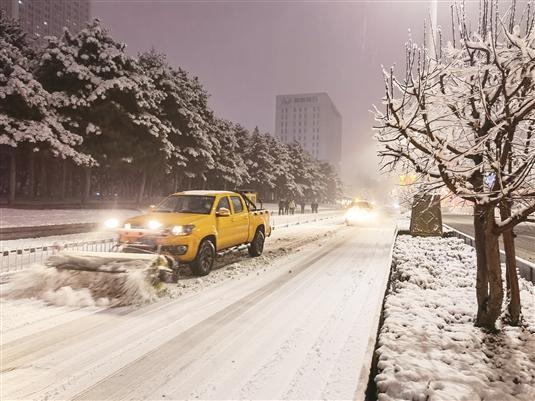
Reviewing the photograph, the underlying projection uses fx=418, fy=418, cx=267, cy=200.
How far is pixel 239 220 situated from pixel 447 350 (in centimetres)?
701

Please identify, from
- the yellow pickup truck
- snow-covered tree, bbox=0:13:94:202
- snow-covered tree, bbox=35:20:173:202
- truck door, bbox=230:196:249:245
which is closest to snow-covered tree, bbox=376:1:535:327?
the yellow pickup truck

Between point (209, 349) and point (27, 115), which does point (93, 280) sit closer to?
point (209, 349)

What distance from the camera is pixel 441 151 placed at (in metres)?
4.81

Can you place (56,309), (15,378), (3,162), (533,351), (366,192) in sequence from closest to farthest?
(15,378) → (533,351) → (56,309) → (3,162) → (366,192)

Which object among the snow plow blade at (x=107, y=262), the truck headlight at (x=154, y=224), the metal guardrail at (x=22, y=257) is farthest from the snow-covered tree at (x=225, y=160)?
the snow plow blade at (x=107, y=262)

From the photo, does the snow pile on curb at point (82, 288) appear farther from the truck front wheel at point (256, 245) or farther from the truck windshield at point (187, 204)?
the truck front wheel at point (256, 245)

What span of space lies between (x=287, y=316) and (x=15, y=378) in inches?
145

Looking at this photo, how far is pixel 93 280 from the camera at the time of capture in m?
7.47

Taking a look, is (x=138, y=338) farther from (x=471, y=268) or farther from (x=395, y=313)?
(x=471, y=268)

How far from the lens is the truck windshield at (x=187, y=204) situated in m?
10.1

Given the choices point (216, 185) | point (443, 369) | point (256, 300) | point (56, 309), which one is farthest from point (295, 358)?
point (216, 185)

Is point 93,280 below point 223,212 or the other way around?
below

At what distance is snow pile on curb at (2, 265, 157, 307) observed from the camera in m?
Result: 7.12

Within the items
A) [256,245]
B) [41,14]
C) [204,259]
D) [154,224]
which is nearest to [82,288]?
[154,224]
